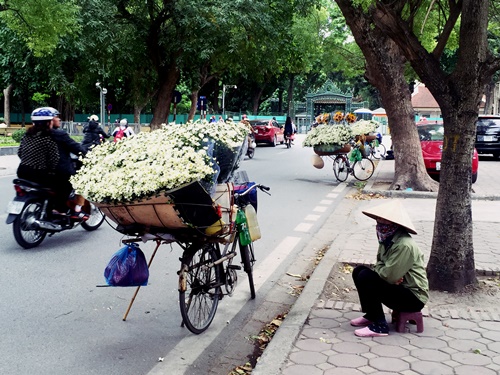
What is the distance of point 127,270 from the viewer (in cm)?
417

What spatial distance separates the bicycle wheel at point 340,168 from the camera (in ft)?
49.1

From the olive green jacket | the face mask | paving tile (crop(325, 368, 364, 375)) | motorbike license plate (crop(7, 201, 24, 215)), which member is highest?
the face mask

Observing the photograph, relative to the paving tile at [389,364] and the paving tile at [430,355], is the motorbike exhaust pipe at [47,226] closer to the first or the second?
the paving tile at [389,364]

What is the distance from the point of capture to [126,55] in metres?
23.6

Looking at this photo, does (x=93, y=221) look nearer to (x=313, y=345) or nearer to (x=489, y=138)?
(x=313, y=345)

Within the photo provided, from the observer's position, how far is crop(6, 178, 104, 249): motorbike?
691 cm

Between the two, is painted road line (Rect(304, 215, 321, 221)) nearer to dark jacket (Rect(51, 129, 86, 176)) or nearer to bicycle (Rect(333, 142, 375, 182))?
dark jacket (Rect(51, 129, 86, 176))

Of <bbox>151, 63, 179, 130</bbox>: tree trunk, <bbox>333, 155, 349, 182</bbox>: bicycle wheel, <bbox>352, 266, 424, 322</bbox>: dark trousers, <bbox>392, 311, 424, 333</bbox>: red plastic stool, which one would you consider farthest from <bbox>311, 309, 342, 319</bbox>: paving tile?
<bbox>151, 63, 179, 130</bbox>: tree trunk

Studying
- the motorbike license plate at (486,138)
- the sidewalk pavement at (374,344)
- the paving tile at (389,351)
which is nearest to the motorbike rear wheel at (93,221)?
the sidewalk pavement at (374,344)

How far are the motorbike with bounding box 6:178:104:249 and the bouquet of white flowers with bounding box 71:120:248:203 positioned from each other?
9.35ft

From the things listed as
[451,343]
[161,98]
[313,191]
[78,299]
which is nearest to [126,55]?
[161,98]

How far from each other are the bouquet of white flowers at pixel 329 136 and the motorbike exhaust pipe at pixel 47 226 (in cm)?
838

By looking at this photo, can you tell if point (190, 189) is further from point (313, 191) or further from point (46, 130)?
point (313, 191)

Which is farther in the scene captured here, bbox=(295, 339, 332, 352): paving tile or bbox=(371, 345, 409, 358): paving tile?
bbox=(295, 339, 332, 352): paving tile
